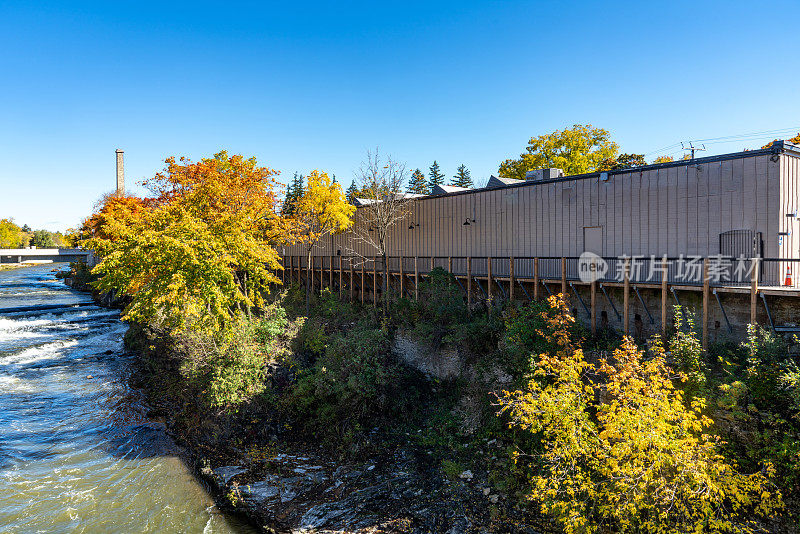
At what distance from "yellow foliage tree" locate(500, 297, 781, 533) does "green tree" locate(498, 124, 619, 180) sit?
97.9 feet

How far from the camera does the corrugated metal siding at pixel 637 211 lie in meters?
12.0

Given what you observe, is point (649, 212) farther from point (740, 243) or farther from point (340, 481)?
point (340, 481)

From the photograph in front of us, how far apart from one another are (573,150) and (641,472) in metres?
32.7

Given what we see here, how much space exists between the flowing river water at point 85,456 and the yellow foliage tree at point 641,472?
682 cm

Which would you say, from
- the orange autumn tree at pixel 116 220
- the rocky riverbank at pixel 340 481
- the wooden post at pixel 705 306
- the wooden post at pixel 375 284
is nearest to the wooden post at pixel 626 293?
the wooden post at pixel 705 306

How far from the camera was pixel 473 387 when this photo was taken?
12578mm

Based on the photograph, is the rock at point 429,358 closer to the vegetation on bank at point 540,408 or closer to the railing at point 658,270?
the vegetation on bank at point 540,408

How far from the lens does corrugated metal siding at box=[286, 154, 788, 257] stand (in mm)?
12008

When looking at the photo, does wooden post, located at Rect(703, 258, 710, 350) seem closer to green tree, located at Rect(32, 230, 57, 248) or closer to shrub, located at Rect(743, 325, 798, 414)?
shrub, located at Rect(743, 325, 798, 414)

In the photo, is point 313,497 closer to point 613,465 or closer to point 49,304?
point 613,465

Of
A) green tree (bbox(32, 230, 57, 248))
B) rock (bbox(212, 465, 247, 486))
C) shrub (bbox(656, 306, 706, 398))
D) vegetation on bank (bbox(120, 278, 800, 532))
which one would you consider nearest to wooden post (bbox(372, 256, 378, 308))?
vegetation on bank (bbox(120, 278, 800, 532))

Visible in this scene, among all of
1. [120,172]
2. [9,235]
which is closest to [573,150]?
[120,172]

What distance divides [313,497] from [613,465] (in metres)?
6.49

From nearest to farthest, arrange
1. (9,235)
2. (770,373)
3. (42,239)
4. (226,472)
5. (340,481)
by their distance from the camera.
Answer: (770,373) → (340,481) → (226,472) → (9,235) → (42,239)
